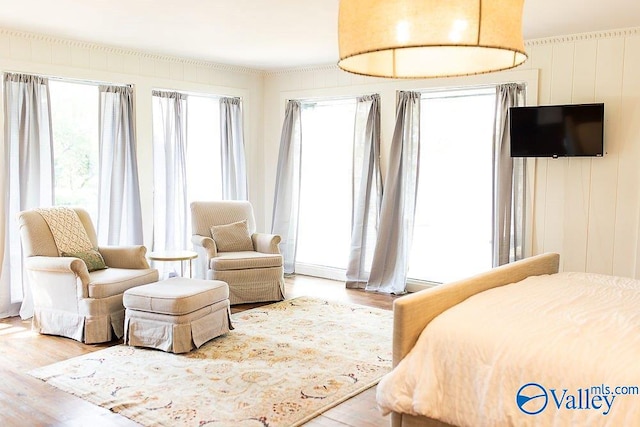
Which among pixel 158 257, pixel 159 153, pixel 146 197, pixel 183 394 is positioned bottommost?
pixel 183 394

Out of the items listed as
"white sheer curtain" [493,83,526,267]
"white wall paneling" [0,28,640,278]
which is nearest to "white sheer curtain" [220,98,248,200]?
"white wall paneling" [0,28,640,278]

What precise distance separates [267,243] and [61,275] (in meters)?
2.10

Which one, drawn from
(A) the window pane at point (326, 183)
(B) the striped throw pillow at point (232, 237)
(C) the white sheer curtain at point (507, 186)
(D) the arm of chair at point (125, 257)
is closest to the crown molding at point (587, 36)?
(C) the white sheer curtain at point (507, 186)

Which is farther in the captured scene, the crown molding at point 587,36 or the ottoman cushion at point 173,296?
the crown molding at point 587,36

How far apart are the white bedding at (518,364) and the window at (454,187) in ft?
10.6

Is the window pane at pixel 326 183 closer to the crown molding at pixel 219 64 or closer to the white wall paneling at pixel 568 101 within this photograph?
the crown molding at pixel 219 64

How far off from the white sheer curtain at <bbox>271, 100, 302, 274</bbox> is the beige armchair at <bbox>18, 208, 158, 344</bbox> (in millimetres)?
Result: 2519

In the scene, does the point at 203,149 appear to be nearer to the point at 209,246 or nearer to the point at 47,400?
the point at 209,246

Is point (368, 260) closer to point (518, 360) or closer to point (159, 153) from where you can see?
point (159, 153)

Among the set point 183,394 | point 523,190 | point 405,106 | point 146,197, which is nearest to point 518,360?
point 183,394

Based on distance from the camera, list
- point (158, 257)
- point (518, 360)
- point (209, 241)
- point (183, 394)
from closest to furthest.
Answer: point (518, 360), point (183, 394), point (158, 257), point (209, 241)

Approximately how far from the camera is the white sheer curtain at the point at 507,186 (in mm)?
5504

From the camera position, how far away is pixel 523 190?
A: 18.0 feet

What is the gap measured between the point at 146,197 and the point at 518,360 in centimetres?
484
